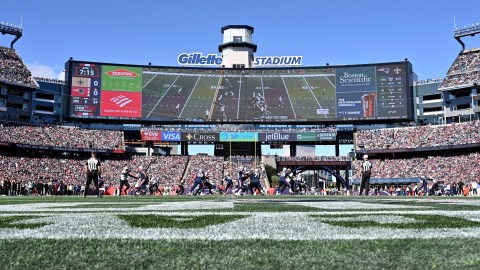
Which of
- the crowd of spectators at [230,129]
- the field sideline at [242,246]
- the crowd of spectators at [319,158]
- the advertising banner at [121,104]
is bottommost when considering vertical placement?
the field sideline at [242,246]

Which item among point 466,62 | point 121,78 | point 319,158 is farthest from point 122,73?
point 466,62

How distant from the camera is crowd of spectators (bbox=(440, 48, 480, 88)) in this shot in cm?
5994

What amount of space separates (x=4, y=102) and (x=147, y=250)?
204 feet

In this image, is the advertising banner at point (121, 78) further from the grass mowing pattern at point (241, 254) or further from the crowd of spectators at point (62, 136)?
the grass mowing pattern at point (241, 254)

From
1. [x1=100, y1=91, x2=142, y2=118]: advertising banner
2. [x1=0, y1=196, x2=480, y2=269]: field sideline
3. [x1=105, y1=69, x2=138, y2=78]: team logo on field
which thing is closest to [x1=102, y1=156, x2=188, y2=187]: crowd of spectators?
[x1=100, y1=91, x2=142, y2=118]: advertising banner

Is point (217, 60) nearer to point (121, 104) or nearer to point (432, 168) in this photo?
point (121, 104)

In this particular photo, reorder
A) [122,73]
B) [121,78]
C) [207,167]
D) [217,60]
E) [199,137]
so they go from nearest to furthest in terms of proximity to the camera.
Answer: [207,167] < [121,78] < [122,73] < [199,137] < [217,60]

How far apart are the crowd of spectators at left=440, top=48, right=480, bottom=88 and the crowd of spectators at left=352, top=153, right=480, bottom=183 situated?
13113mm

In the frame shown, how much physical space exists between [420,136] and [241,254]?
57110 millimetres

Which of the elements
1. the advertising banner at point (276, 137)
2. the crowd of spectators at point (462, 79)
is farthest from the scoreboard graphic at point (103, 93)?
the crowd of spectators at point (462, 79)

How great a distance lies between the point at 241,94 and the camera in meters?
58.0

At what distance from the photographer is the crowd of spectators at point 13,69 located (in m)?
58.8

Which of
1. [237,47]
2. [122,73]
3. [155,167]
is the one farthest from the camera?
[237,47]

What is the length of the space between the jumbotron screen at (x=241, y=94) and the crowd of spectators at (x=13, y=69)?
894 centimetres
